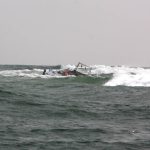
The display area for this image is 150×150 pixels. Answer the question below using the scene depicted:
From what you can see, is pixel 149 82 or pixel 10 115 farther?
pixel 149 82

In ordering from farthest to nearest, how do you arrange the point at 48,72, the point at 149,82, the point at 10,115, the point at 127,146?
1. the point at 48,72
2. the point at 149,82
3. the point at 10,115
4. the point at 127,146

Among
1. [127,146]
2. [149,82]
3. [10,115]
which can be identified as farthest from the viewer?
[149,82]

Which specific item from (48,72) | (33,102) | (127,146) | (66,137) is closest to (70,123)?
(66,137)

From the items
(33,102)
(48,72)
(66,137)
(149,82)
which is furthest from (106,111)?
(48,72)

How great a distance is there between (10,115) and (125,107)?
6.58 metres

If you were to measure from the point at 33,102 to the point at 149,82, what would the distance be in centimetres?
2606

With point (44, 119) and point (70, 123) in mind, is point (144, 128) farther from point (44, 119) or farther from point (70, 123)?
point (44, 119)

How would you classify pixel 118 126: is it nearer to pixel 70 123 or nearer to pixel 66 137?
pixel 70 123

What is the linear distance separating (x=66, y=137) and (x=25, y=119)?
3.34 metres

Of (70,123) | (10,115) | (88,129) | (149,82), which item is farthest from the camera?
(149,82)

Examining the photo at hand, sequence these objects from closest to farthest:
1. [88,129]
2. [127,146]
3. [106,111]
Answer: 1. [127,146]
2. [88,129]
3. [106,111]

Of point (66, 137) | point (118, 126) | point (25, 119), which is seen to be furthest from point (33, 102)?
point (66, 137)

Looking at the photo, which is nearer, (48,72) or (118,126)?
(118,126)

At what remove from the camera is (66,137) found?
13.8 m
